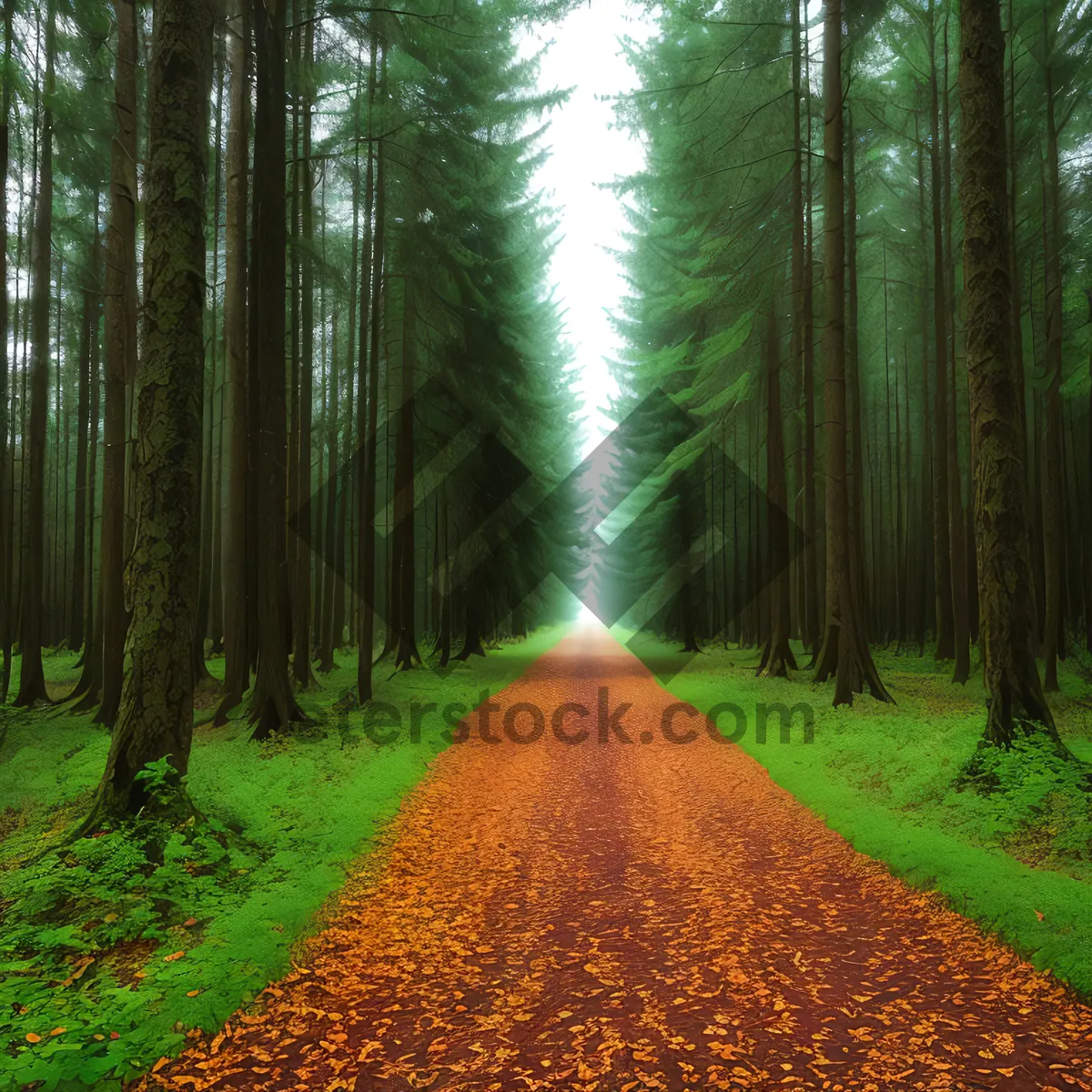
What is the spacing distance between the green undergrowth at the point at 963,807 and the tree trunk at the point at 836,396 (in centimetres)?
87

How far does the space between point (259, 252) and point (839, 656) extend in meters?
10.5

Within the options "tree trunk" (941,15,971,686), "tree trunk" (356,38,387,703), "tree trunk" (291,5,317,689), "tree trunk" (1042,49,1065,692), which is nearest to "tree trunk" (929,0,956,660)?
"tree trunk" (941,15,971,686)

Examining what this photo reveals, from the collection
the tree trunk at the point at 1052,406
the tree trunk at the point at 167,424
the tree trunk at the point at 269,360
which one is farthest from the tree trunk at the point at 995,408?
the tree trunk at the point at 269,360

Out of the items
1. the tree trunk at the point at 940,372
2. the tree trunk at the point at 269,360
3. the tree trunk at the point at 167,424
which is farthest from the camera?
the tree trunk at the point at 940,372

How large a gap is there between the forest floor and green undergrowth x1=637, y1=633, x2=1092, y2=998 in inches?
1.1

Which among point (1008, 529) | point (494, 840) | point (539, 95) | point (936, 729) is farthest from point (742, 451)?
point (494, 840)

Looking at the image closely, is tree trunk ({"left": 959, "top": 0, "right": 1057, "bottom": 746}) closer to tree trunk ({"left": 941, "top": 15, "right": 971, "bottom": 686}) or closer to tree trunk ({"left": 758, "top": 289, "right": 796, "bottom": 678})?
tree trunk ({"left": 941, "top": 15, "right": 971, "bottom": 686})

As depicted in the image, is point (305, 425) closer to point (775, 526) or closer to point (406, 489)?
point (406, 489)

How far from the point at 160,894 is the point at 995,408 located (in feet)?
26.2

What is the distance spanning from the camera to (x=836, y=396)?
41.4ft

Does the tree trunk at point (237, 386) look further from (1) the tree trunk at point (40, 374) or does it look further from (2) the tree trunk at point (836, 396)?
(2) the tree trunk at point (836, 396)

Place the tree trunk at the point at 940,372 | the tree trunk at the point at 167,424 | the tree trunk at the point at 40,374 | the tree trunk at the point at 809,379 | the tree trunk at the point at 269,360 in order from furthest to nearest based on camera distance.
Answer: the tree trunk at the point at 809,379, the tree trunk at the point at 940,372, the tree trunk at the point at 40,374, the tree trunk at the point at 269,360, the tree trunk at the point at 167,424

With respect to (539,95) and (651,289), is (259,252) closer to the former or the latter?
(539,95)

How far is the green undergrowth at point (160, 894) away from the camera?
3309 mm
